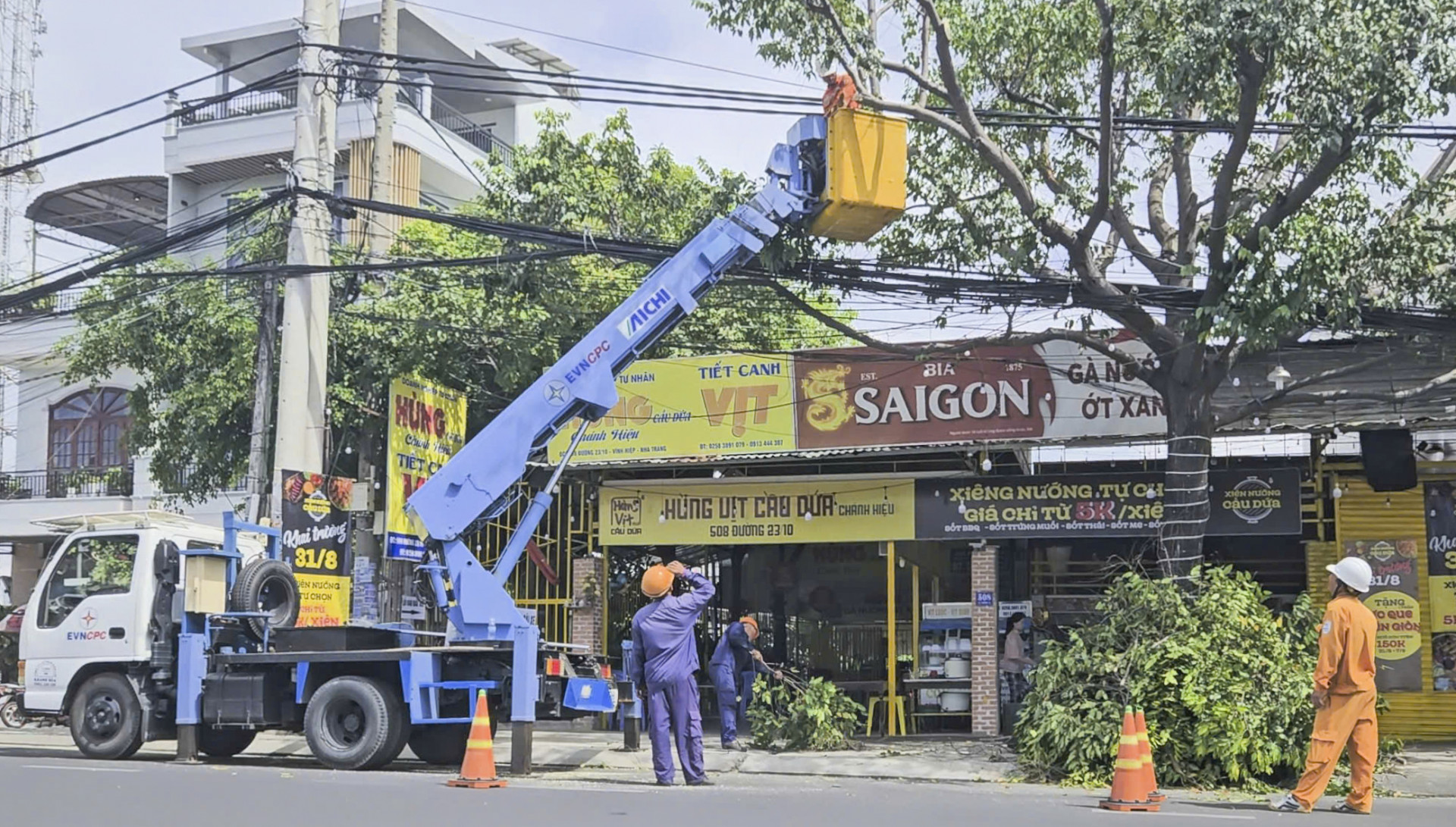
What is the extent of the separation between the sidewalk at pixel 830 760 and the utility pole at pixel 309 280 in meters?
3.35

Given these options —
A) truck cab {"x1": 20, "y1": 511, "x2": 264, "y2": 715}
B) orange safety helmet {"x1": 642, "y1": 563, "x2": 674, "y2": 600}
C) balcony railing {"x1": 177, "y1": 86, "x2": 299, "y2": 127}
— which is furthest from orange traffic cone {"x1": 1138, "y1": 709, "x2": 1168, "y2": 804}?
balcony railing {"x1": 177, "y1": 86, "x2": 299, "y2": 127}

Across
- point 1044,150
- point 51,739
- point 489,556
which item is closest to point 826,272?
point 1044,150

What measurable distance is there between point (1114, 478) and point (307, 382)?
31.0ft

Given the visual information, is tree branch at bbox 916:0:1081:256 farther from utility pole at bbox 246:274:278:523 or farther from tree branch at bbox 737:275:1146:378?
utility pole at bbox 246:274:278:523

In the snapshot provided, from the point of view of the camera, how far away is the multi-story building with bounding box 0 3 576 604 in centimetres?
3116

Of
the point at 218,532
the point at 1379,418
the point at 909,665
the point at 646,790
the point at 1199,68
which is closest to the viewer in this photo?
the point at 646,790

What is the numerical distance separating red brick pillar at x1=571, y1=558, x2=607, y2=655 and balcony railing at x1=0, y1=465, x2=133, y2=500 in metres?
16.1

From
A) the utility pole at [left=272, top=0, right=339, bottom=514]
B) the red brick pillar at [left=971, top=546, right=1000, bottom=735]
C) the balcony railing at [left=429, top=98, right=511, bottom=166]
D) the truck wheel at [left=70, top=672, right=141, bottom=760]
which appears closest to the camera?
the truck wheel at [left=70, top=672, right=141, bottom=760]

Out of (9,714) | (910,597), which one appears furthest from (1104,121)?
(9,714)

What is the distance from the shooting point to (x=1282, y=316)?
496 inches

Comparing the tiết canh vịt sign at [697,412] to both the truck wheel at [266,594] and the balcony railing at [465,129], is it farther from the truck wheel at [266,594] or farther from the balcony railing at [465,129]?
the balcony railing at [465,129]

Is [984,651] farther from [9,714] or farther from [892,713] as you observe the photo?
[9,714]

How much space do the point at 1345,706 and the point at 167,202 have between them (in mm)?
32453

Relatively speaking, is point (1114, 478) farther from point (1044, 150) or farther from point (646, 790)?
point (646, 790)
